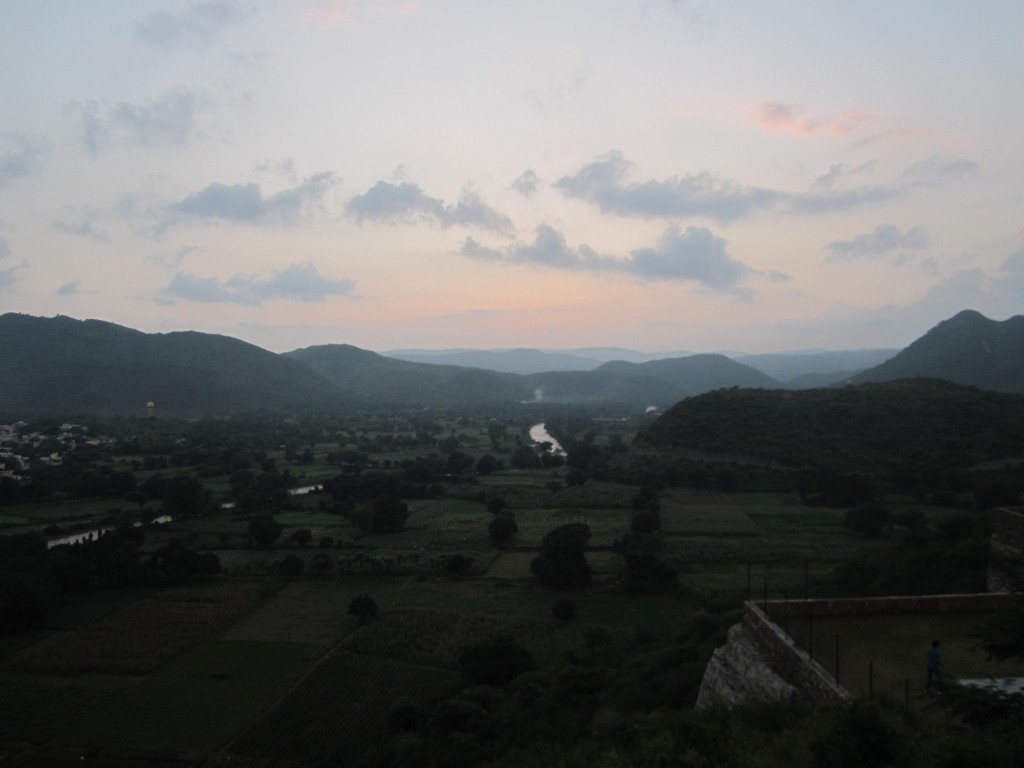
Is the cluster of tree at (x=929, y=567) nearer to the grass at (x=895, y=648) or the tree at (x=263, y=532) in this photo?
the grass at (x=895, y=648)

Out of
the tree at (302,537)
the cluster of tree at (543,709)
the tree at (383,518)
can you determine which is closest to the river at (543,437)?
the tree at (383,518)

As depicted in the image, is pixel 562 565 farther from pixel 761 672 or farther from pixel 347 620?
pixel 761 672

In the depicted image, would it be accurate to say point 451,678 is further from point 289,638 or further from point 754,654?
point 754,654

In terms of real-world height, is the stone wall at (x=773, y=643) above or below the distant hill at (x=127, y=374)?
below

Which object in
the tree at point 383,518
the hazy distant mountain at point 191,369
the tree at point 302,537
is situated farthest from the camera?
the hazy distant mountain at point 191,369

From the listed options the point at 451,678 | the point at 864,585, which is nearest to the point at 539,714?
the point at 451,678
